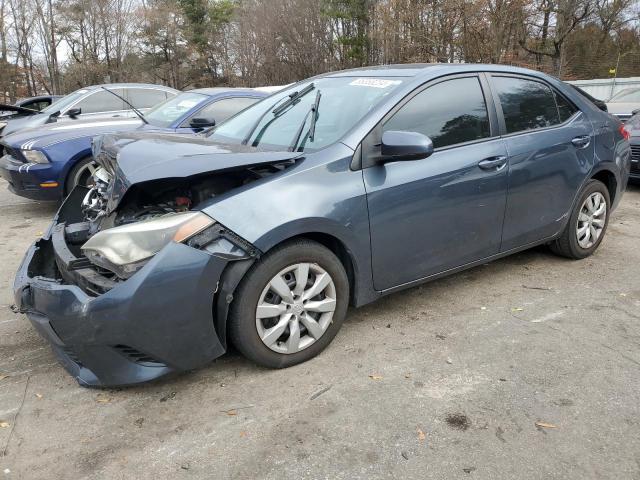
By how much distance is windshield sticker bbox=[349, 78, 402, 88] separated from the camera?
338cm

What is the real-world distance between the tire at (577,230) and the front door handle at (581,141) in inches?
13.1

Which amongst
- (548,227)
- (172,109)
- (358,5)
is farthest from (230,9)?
(548,227)

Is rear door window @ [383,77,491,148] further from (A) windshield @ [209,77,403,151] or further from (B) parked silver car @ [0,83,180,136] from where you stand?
(B) parked silver car @ [0,83,180,136]

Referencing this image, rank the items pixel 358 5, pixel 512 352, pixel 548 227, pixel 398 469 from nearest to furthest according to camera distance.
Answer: pixel 398 469
pixel 512 352
pixel 548 227
pixel 358 5

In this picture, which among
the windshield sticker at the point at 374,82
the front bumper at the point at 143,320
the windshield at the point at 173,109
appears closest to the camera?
the front bumper at the point at 143,320

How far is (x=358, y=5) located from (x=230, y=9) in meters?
13.9

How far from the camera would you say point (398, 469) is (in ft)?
7.15

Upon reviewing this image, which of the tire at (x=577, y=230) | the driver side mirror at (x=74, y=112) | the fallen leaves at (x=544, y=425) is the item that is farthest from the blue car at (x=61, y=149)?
the fallen leaves at (x=544, y=425)

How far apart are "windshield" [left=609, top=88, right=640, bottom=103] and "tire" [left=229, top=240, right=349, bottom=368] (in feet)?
35.9

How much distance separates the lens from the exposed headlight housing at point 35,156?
616cm

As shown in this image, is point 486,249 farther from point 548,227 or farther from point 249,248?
point 249,248

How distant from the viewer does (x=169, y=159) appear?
2.72 meters

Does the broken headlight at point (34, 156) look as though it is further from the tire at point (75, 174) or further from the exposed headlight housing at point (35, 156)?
the tire at point (75, 174)

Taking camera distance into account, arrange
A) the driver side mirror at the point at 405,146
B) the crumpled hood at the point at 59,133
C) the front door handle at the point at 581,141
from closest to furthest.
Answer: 1. the driver side mirror at the point at 405,146
2. the front door handle at the point at 581,141
3. the crumpled hood at the point at 59,133
